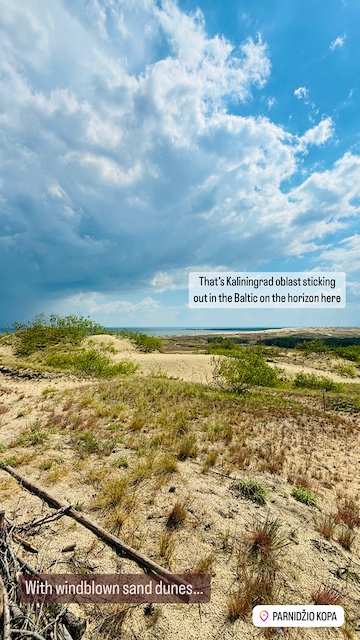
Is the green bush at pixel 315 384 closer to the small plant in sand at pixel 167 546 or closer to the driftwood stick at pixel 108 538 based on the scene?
the small plant in sand at pixel 167 546

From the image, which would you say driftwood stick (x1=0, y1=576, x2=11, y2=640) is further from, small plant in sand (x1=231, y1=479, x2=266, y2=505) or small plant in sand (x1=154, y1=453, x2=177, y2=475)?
small plant in sand (x1=231, y1=479, x2=266, y2=505)

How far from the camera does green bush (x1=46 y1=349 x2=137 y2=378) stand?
30.3 m

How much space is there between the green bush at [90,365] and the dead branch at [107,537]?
22.1 metres

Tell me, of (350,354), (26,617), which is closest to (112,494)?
(26,617)

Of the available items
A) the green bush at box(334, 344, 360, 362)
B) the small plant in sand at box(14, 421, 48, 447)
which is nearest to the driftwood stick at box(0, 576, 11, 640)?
the small plant in sand at box(14, 421, 48, 447)

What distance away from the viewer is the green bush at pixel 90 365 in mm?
30294

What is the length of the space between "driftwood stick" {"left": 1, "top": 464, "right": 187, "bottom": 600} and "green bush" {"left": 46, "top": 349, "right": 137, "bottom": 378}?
22.1 m

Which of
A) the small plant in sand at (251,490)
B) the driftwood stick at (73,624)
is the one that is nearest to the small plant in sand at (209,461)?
the small plant in sand at (251,490)

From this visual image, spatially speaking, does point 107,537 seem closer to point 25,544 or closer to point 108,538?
point 108,538

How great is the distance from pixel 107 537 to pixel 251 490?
3.82 metres

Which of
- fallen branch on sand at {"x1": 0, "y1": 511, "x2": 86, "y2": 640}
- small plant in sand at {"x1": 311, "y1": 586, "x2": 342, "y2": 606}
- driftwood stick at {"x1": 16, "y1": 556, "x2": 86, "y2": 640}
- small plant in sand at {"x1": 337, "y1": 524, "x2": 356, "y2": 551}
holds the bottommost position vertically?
small plant in sand at {"x1": 337, "y1": 524, "x2": 356, "y2": 551}

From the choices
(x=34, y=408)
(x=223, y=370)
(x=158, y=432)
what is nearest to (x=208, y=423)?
(x=158, y=432)

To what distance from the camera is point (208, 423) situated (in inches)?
528

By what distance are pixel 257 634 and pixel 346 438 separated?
34.8ft
